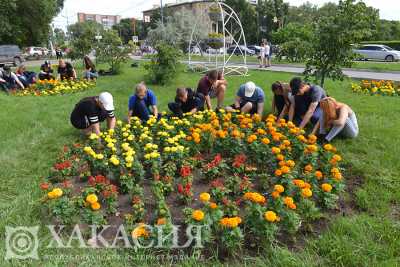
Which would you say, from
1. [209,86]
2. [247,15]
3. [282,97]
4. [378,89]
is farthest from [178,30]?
[282,97]

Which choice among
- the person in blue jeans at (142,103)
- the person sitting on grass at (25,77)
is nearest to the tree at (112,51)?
the person sitting on grass at (25,77)

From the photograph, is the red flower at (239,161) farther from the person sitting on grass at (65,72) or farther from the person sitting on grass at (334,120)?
the person sitting on grass at (65,72)

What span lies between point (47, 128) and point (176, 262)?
4.74 metres

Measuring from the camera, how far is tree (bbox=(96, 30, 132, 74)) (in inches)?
583

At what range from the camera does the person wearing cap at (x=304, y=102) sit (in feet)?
16.4

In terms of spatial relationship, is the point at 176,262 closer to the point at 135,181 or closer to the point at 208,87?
the point at 135,181

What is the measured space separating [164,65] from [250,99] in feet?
19.2

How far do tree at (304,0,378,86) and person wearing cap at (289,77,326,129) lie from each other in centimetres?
144

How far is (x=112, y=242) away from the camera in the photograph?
2701 millimetres

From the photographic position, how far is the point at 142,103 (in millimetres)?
5676

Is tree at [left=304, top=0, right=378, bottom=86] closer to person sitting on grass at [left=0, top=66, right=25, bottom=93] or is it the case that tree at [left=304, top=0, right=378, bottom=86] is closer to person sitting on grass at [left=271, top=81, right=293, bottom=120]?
person sitting on grass at [left=271, top=81, right=293, bottom=120]

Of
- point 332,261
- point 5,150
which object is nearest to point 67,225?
point 332,261

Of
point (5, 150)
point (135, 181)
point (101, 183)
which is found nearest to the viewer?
point (101, 183)

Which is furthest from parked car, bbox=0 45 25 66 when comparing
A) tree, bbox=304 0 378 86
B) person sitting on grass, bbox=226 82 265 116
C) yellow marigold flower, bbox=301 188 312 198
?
yellow marigold flower, bbox=301 188 312 198
